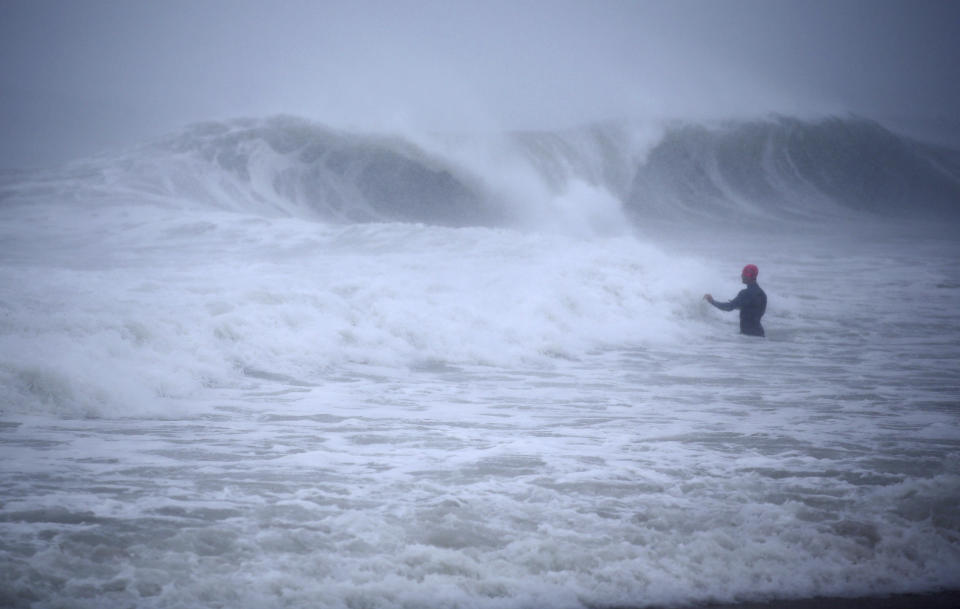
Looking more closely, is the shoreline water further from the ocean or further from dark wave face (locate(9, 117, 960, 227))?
dark wave face (locate(9, 117, 960, 227))

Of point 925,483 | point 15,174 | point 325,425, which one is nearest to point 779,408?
point 925,483

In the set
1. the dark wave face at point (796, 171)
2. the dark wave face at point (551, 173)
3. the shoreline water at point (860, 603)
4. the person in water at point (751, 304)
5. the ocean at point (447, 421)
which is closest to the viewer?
the shoreline water at point (860, 603)

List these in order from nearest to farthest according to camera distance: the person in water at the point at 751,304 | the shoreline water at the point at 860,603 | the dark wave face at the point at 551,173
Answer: the shoreline water at the point at 860,603, the person in water at the point at 751,304, the dark wave face at the point at 551,173

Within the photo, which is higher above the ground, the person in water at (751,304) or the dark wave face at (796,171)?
the dark wave face at (796,171)

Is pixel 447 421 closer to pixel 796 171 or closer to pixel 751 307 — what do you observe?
pixel 751 307

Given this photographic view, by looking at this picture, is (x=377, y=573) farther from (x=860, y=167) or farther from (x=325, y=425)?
(x=860, y=167)

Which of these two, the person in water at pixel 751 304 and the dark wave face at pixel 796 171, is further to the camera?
the dark wave face at pixel 796 171

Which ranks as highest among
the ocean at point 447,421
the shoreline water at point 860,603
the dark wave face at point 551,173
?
the dark wave face at point 551,173

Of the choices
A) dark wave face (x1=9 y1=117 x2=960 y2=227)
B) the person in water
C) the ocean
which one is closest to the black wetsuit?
the person in water

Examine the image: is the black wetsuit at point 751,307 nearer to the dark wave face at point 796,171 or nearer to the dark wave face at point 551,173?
the dark wave face at point 551,173

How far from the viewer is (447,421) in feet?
16.3

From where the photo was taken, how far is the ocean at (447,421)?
106 inches

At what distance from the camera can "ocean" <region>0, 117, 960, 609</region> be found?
2.70 meters

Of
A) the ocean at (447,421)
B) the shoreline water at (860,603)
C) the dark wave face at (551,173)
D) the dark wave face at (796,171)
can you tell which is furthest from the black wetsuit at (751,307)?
the dark wave face at (796,171)
